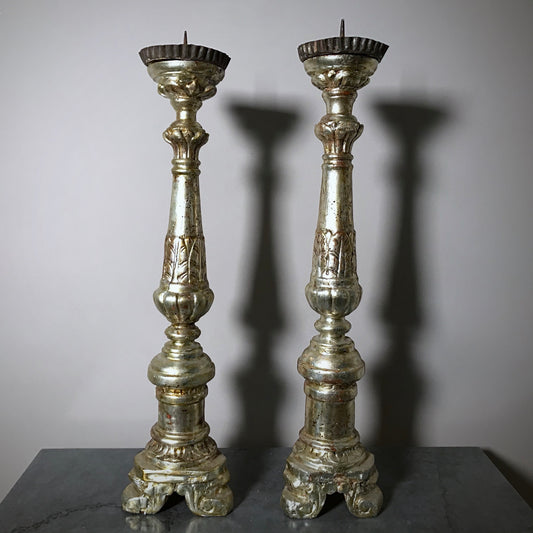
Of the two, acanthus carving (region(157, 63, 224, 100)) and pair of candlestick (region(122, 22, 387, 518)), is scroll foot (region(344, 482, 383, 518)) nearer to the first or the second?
pair of candlestick (region(122, 22, 387, 518))

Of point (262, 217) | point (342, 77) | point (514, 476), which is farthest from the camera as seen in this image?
point (514, 476)

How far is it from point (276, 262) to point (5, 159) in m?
0.56

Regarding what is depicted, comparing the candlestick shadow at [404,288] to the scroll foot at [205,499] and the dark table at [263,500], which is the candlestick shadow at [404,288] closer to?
the dark table at [263,500]

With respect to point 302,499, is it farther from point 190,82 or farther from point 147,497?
point 190,82

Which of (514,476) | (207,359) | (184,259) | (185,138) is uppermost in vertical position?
(185,138)

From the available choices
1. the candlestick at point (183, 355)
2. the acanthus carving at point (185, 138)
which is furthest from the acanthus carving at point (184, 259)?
the acanthus carving at point (185, 138)

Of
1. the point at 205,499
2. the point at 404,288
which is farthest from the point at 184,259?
the point at 404,288

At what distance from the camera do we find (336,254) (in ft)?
3.09

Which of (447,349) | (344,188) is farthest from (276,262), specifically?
(447,349)

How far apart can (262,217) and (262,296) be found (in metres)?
0.16

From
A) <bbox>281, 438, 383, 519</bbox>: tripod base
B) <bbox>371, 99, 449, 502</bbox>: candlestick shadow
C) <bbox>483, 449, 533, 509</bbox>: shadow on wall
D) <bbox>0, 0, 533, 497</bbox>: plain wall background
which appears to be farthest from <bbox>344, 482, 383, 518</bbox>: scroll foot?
<bbox>483, 449, 533, 509</bbox>: shadow on wall

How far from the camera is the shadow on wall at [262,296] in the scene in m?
1.15

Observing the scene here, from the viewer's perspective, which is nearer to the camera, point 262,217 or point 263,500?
point 263,500

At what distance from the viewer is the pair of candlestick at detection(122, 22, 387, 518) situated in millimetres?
925
